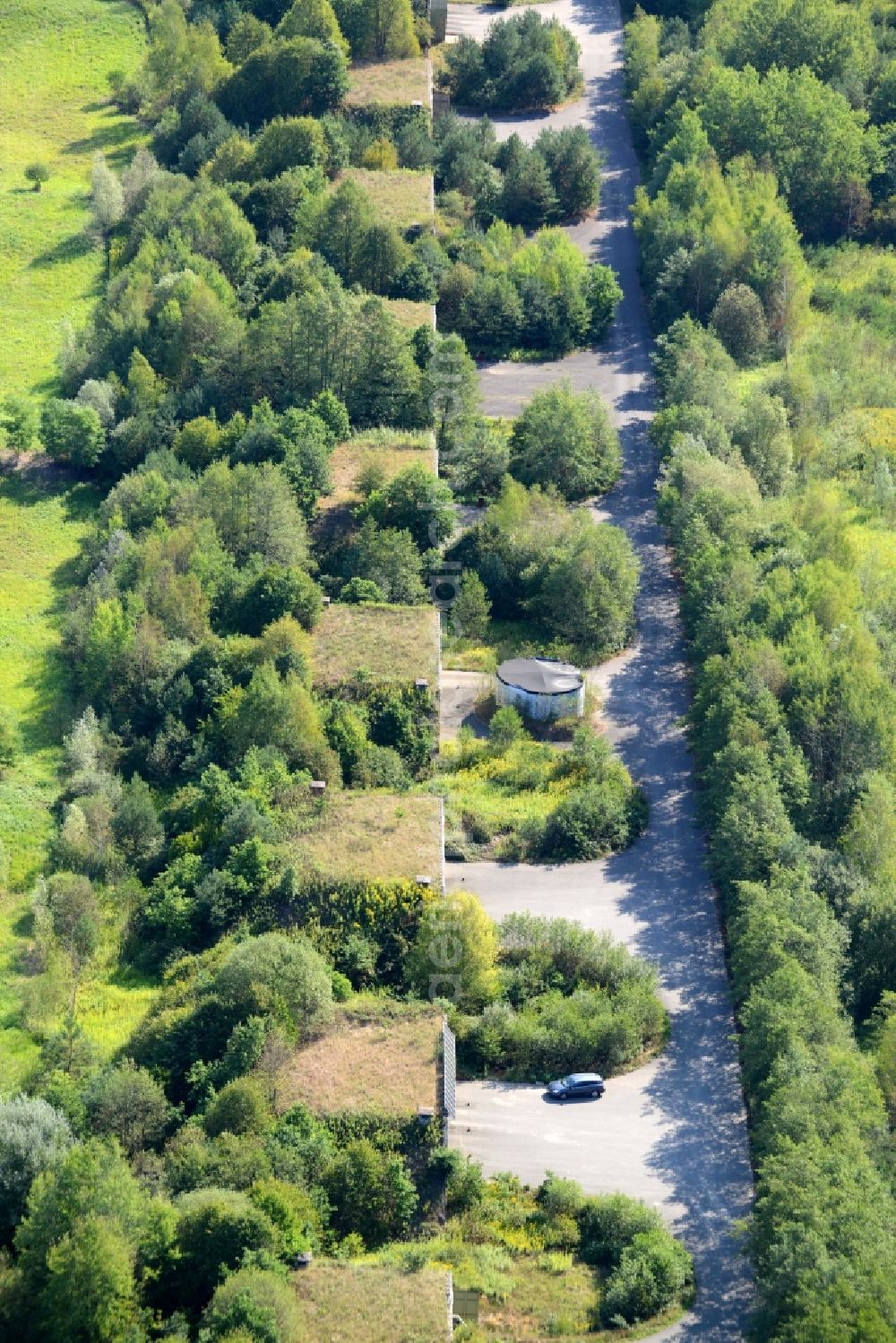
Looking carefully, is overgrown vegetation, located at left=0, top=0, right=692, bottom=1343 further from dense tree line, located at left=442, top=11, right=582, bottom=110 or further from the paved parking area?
dense tree line, located at left=442, top=11, right=582, bottom=110

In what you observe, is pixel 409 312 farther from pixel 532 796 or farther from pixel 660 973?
pixel 660 973

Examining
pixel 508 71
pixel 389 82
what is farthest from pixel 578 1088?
pixel 508 71

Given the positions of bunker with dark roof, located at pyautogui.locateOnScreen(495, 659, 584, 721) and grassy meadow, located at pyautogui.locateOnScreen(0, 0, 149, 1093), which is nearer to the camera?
grassy meadow, located at pyautogui.locateOnScreen(0, 0, 149, 1093)

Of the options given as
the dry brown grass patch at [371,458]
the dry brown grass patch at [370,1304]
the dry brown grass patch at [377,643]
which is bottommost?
the dry brown grass patch at [370,1304]

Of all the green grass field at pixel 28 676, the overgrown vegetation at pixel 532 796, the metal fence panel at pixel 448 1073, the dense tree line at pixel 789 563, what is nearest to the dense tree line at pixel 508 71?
the dense tree line at pixel 789 563

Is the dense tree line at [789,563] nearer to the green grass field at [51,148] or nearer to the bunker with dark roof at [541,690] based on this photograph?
the bunker with dark roof at [541,690]

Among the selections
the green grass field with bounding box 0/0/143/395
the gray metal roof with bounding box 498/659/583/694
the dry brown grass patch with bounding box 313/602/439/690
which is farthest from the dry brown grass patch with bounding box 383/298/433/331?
the gray metal roof with bounding box 498/659/583/694
